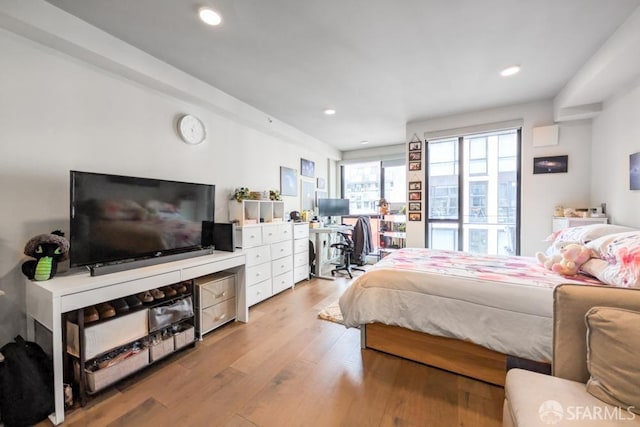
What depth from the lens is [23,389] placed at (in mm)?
1385

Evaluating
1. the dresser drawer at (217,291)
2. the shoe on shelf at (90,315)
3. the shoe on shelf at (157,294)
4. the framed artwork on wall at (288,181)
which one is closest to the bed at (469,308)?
the dresser drawer at (217,291)

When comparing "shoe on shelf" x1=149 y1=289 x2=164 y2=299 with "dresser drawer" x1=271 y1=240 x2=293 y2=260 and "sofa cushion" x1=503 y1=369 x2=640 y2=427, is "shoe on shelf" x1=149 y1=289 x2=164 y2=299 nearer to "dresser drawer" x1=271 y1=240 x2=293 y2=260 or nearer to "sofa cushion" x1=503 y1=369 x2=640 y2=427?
"dresser drawer" x1=271 y1=240 x2=293 y2=260

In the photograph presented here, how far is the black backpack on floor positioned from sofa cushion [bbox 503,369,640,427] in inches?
91.8

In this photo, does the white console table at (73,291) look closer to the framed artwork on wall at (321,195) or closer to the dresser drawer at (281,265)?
the dresser drawer at (281,265)

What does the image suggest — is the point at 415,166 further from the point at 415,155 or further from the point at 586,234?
the point at 586,234

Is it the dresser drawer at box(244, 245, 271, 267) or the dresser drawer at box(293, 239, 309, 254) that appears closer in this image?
the dresser drawer at box(244, 245, 271, 267)

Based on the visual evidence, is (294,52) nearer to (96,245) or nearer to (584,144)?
(96,245)

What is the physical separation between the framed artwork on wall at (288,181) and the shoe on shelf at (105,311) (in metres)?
2.70

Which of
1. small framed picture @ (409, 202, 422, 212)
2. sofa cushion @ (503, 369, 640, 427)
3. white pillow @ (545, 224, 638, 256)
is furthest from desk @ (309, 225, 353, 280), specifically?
sofa cushion @ (503, 369, 640, 427)

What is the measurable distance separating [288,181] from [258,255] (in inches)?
63.0

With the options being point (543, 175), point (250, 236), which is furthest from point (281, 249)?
point (543, 175)

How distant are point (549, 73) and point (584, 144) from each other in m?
1.21

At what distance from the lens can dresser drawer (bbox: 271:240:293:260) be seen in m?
3.40

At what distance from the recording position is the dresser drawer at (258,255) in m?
2.99
